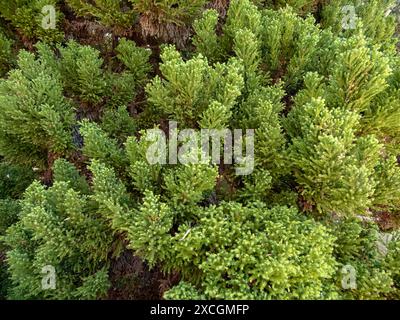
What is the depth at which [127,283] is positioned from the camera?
8.87ft

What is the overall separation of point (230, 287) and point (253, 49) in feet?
5.76

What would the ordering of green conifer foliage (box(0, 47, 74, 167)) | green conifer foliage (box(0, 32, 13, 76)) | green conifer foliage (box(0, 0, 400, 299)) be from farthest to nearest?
green conifer foliage (box(0, 32, 13, 76)) → green conifer foliage (box(0, 47, 74, 167)) → green conifer foliage (box(0, 0, 400, 299))

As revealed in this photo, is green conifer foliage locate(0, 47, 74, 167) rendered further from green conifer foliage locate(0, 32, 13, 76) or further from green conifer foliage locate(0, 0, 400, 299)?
green conifer foliage locate(0, 32, 13, 76)

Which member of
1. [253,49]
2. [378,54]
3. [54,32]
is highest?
[54,32]

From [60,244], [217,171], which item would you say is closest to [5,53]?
[60,244]

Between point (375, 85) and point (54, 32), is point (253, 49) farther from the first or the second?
point (54, 32)

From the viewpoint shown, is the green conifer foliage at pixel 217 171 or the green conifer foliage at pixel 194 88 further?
the green conifer foliage at pixel 194 88

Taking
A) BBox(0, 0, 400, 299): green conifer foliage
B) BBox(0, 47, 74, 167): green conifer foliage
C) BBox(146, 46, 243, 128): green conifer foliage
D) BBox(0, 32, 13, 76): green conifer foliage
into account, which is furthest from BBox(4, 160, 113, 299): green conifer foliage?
BBox(0, 32, 13, 76): green conifer foliage

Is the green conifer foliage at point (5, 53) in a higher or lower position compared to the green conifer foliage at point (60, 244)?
higher

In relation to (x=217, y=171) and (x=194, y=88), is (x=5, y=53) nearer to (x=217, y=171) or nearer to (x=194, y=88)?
(x=194, y=88)

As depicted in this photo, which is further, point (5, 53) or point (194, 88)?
point (5, 53)

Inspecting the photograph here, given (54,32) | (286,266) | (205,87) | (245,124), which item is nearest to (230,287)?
(286,266)

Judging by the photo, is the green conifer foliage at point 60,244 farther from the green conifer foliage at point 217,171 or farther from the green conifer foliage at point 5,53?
the green conifer foliage at point 5,53

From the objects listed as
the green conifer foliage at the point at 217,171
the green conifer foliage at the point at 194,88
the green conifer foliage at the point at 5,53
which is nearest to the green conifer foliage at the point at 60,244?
the green conifer foliage at the point at 217,171
